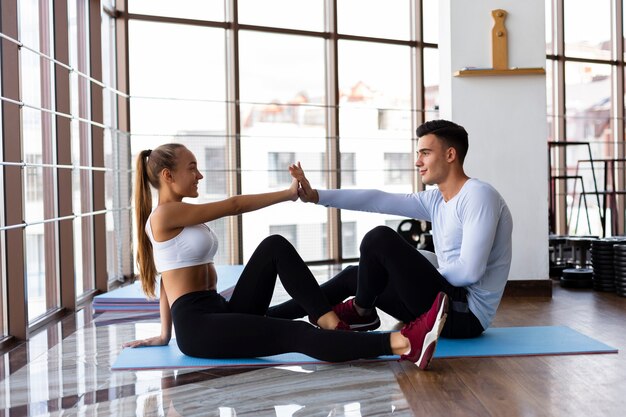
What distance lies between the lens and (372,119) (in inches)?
256

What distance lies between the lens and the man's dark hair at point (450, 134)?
9.61ft

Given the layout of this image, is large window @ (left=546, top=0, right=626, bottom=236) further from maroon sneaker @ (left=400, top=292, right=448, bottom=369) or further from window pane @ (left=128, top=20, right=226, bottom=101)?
maroon sneaker @ (left=400, top=292, right=448, bottom=369)

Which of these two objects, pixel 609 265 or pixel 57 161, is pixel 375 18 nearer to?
pixel 609 265

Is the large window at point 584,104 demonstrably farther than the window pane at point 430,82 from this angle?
Yes

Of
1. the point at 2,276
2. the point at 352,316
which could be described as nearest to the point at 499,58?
the point at 352,316

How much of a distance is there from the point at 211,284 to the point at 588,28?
6070 mm

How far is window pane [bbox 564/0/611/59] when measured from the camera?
7453 millimetres

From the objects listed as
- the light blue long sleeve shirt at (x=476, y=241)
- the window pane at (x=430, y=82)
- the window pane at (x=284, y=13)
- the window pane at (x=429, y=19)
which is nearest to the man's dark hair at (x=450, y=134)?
the light blue long sleeve shirt at (x=476, y=241)

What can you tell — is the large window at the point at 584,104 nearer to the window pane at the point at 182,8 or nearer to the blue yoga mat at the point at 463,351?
the window pane at the point at 182,8

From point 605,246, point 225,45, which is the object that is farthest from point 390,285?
point 225,45

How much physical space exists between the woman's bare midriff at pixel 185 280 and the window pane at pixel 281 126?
3.28 m

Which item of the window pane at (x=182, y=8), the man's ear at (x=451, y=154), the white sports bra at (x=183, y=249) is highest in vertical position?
the window pane at (x=182, y=8)

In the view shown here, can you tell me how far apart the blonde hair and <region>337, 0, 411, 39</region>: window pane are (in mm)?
3992

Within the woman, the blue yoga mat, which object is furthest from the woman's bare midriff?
the blue yoga mat
